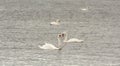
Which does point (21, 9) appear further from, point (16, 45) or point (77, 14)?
point (16, 45)

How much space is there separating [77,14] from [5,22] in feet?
1.17

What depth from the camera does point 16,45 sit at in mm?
1116

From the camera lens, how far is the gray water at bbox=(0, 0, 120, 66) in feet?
3.31

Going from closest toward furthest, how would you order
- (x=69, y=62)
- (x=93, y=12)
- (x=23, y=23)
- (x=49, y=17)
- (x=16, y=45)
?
(x=69, y=62), (x=16, y=45), (x=23, y=23), (x=49, y=17), (x=93, y=12)

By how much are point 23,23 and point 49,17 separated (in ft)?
0.51

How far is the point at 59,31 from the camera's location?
128 cm

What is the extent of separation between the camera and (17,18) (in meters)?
1.46

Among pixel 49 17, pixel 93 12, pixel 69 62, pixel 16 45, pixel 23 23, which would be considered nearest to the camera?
pixel 69 62

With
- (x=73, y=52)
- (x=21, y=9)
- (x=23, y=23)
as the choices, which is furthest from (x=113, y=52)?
(x=21, y=9)

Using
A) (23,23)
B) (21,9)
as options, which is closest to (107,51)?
(23,23)

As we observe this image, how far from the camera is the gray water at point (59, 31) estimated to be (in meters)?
1.01

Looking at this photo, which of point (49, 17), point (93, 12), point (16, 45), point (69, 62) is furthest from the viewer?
point (93, 12)

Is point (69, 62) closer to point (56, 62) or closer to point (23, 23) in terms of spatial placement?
point (56, 62)

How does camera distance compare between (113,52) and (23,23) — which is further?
(23,23)
